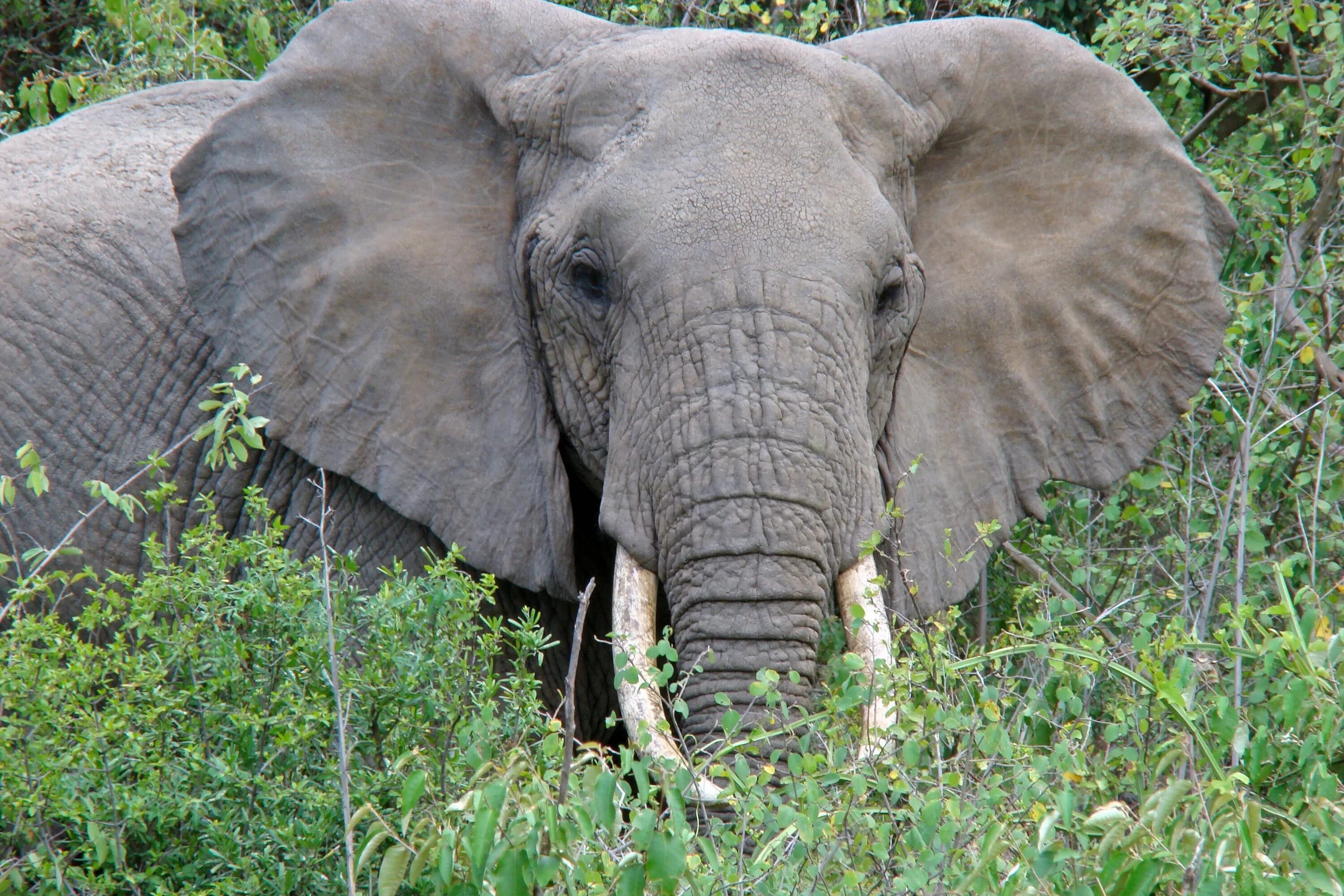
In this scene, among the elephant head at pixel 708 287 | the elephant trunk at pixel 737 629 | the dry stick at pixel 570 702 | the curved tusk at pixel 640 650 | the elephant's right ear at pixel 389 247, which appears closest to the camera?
the dry stick at pixel 570 702

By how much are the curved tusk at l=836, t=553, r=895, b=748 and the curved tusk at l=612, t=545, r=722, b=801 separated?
357mm

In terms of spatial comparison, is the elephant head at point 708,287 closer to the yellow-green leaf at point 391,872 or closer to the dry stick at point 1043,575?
the dry stick at point 1043,575

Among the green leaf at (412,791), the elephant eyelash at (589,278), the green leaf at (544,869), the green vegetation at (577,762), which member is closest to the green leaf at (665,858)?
the green vegetation at (577,762)

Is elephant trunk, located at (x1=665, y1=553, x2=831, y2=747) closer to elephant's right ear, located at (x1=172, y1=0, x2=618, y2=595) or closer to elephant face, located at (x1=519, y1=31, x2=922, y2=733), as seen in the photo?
elephant face, located at (x1=519, y1=31, x2=922, y2=733)

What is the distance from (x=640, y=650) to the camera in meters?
3.55

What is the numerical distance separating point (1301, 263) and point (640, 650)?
3176 mm

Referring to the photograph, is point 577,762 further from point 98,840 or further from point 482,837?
point 98,840

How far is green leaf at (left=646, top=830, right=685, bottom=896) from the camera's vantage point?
2422 millimetres

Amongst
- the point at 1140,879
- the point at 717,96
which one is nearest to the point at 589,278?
the point at 717,96

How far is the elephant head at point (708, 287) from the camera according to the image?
12.1 ft

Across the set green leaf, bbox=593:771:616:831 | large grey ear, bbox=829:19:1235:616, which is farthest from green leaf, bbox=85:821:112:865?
large grey ear, bbox=829:19:1235:616

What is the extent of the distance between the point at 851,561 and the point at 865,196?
86 cm

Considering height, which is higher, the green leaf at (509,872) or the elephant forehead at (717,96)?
the elephant forehead at (717,96)

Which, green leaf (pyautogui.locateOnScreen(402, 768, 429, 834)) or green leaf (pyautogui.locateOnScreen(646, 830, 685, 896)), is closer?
green leaf (pyautogui.locateOnScreen(646, 830, 685, 896))
